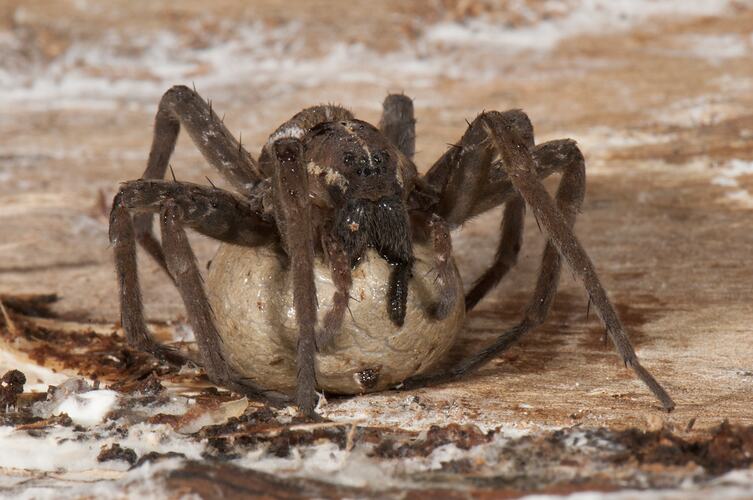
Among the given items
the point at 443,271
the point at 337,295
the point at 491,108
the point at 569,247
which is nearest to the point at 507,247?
the point at 443,271

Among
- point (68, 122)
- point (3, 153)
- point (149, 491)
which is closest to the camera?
point (149, 491)

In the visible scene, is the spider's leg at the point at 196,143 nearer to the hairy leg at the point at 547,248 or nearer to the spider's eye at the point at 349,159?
the spider's eye at the point at 349,159

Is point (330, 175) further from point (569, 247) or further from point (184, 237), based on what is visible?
point (569, 247)

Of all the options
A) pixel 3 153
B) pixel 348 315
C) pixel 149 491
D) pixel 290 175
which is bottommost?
pixel 149 491

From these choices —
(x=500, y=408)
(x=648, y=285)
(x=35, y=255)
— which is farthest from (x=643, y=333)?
(x=35, y=255)

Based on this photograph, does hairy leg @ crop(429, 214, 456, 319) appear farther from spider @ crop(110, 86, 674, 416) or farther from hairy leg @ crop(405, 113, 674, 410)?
hairy leg @ crop(405, 113, 674, 410)

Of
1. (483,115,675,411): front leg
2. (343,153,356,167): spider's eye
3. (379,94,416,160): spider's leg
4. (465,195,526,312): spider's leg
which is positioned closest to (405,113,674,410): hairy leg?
(483,115,675,411): front leg

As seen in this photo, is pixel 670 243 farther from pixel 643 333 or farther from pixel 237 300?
pixel 237 300
